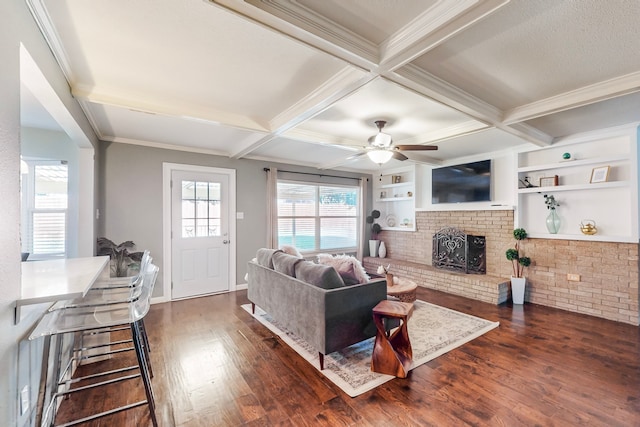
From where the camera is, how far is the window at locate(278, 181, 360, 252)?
5.75 meters

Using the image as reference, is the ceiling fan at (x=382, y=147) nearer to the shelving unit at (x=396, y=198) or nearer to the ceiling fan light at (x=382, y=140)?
the ceiling fan light at (x=382, y=140)

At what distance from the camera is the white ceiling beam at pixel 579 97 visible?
2319 millimetres

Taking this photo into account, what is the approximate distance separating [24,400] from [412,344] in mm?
2922

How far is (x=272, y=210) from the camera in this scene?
5328 millimetres

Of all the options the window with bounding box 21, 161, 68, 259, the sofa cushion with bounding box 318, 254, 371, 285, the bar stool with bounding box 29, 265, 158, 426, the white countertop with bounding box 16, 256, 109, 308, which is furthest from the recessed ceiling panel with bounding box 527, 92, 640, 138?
the window with bounding box 21, 161, 68, 259

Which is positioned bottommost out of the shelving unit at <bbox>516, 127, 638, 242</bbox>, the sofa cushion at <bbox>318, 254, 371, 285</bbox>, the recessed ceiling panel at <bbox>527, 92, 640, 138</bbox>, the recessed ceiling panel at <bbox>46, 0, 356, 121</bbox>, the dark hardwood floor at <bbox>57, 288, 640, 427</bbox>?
the dark hardwood floor at <bbox>57, 288, 640, 427</bbox>

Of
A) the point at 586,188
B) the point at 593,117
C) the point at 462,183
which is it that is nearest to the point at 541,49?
the point at 593,117

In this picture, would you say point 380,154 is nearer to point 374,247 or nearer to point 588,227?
point 588,227

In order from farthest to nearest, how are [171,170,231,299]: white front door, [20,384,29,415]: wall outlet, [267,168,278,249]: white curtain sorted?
[267,168,278,249]: white curtain < [171,170,231,299]: white front door < [20,384,29,415]: wall outlet

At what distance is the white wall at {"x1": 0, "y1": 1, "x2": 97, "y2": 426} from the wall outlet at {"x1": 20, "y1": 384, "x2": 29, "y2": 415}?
0.03m

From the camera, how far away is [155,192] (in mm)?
4316

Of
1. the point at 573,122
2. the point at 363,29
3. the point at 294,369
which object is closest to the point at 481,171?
the point at 573,122

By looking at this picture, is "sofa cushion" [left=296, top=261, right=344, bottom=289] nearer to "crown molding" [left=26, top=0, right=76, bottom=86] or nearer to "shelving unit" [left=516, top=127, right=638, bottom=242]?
"crown molding" [left=26, top=0, right=76, bottom=86]

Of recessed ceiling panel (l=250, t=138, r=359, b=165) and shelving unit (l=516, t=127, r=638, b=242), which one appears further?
recessed ceiling panel (l=250, t=138, r=359, b=165)
